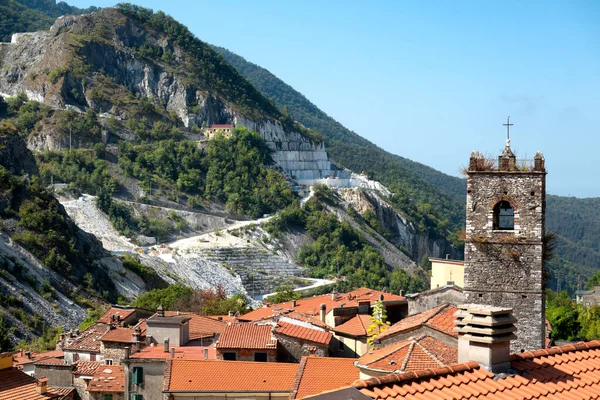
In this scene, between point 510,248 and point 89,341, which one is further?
point 89,341

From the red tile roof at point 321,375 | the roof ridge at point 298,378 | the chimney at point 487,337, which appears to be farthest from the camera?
the red tile roof at point 321,375

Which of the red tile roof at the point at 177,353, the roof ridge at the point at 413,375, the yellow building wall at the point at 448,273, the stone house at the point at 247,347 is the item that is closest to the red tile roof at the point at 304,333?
the stone house at the point at 247,347

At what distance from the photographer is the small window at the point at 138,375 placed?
2502 centimetres

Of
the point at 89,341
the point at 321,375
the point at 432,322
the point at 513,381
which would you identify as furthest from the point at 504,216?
the point at 89,341

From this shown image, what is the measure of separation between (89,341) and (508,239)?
1934 cm

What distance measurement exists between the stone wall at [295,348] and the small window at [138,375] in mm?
4053

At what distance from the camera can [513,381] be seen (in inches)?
344

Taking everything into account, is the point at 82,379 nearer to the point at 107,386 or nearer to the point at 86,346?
the point at 107,386

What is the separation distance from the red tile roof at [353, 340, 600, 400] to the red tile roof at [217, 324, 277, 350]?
16.7 metres

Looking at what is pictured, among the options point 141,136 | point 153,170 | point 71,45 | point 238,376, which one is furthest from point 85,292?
point 71,45

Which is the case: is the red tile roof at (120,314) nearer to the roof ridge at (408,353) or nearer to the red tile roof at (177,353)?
the red tile roof at (177,353)

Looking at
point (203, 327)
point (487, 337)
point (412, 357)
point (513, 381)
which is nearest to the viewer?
point (513, 381)

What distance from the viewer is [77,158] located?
12106 cm

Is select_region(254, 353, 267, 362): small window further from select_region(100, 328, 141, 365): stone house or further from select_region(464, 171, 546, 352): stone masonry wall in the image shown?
select_region(464, 171, 546, 352): stone masonry wall
